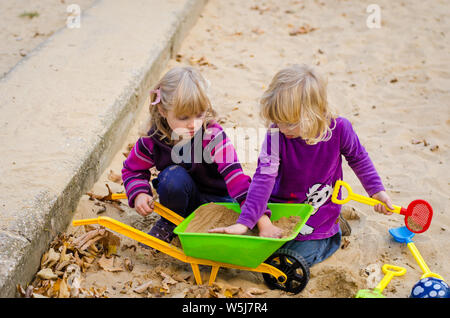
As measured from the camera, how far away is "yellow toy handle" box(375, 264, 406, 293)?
2.21 meters

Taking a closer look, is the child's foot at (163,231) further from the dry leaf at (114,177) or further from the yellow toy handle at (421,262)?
the yellow toy handle at (421,262)

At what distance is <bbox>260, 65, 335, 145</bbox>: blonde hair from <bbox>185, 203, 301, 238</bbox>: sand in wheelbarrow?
0.46 meters

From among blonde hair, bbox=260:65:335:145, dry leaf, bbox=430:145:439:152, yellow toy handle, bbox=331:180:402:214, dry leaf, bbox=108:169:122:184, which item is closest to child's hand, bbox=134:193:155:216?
dry leaf, bbox=108:169:122:184

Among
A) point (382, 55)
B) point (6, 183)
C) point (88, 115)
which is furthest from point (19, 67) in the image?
point (382, 55)

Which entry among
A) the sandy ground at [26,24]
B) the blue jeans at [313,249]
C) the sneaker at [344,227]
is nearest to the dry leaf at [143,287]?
the blue jeans at [313,249]

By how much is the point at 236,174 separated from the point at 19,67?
2.40 m

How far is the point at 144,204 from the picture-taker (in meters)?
2.54

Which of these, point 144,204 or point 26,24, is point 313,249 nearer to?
point 144,204

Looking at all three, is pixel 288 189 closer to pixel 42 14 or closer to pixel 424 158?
pixel 424 158

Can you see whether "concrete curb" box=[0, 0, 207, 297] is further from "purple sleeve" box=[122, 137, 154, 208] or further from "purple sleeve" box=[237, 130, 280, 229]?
"purple sleeve" box=[237, 130, 280, 229]

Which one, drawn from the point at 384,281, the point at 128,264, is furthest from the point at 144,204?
the point at 384,281

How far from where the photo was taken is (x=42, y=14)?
595 cm

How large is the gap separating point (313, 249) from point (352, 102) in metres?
2.16
